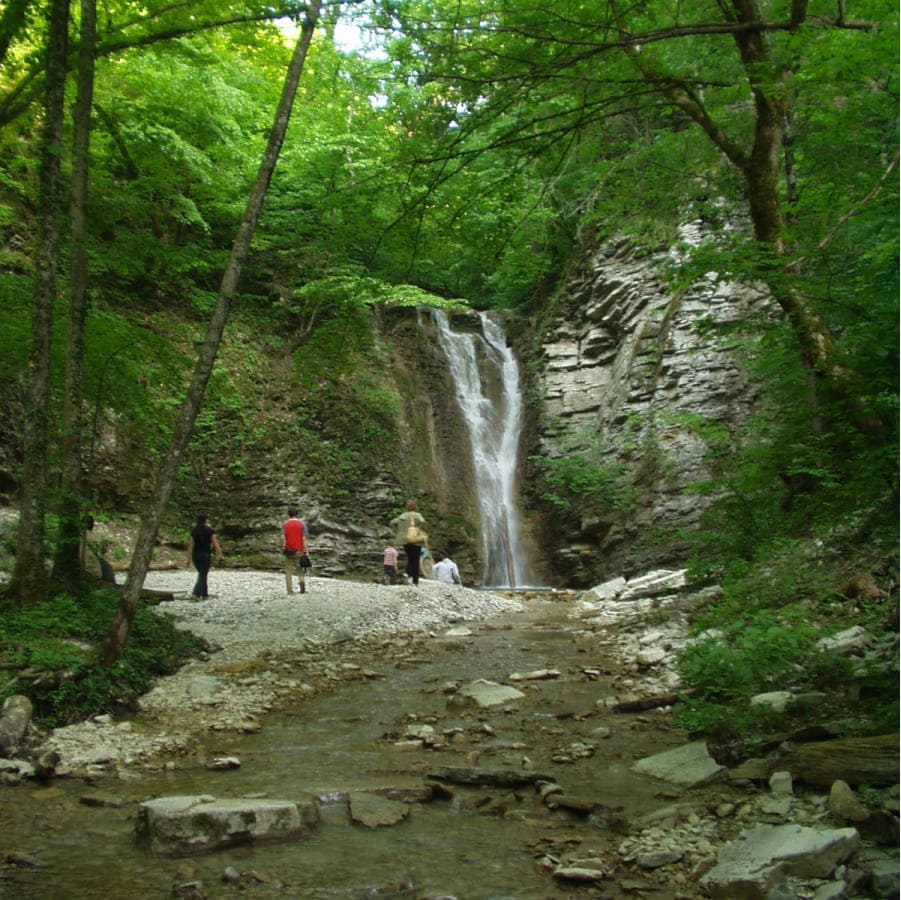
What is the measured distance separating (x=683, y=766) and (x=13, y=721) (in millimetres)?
4545

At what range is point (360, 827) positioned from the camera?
13.1 feet

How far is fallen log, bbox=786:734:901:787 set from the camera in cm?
357

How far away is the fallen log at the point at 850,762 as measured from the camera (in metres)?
3.57

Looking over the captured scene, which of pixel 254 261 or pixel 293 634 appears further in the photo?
pixel 254 261

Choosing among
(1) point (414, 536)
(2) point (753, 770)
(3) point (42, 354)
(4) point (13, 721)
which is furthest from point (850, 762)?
(1) point (414, 536)

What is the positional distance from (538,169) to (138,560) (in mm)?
5199

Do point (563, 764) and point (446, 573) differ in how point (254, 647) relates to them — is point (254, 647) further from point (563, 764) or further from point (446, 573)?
point (446, 573)

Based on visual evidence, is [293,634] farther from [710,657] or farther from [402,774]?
[710,657]

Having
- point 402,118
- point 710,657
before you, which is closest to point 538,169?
point 402,118

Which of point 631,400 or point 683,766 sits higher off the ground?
point 631,400

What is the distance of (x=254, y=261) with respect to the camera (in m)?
22.8

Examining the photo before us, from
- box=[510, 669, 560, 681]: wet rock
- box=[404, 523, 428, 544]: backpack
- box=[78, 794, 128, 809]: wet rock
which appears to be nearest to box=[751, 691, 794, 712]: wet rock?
box=[510, 669, 560, 681]: wet rock

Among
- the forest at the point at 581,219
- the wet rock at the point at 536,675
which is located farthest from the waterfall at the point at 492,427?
the wet rock at the point at 536,675

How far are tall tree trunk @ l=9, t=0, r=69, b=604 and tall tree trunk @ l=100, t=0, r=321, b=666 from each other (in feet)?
4.23
